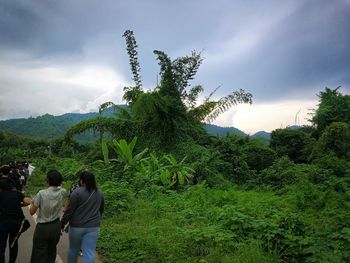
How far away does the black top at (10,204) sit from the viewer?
17.7 feet

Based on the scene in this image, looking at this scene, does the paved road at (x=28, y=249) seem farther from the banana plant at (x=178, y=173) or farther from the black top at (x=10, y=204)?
the banana plant at (x=178, y=173)

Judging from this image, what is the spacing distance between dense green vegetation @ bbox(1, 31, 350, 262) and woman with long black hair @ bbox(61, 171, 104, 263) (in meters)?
1.47

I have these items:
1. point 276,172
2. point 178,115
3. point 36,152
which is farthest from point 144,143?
point 36,152

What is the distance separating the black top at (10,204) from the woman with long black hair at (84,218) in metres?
0.97

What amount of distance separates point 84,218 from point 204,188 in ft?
24.9

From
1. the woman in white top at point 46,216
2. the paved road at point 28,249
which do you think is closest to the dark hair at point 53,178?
the woman in white top at point 46,216

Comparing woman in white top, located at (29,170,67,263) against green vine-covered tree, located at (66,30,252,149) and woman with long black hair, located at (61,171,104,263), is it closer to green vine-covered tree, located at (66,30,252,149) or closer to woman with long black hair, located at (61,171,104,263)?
woman with long black hair, located at (61,171,104,263)

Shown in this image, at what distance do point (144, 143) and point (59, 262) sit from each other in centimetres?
1264

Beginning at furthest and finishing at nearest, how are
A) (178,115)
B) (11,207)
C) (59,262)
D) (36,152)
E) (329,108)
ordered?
(36,152) → (329,108) → (178,115) → (59,262) → (11,207)

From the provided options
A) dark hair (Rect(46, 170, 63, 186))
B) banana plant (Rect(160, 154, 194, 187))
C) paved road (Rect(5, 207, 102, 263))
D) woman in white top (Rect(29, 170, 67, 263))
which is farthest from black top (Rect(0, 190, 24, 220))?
banana plant (Rect(160, 154, 194, 187))

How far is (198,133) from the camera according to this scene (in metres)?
19.5

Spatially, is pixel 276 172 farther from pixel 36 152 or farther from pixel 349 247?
pixel 36 152

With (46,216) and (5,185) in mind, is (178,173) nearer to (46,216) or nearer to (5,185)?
(5,185)

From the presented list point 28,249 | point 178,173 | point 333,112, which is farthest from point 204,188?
point 333,112
